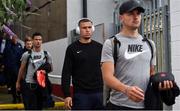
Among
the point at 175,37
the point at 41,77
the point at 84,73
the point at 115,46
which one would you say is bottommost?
the point at 41,77

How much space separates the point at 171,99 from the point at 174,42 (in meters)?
3.65

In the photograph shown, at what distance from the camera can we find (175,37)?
24.2 ft

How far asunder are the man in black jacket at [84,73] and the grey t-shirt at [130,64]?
1920mm

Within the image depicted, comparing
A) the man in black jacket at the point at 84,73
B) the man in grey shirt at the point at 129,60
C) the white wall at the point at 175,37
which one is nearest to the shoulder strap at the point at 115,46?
the man in grey shirt at the point at 129,60

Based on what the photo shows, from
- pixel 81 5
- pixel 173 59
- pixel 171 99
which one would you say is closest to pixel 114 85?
pixel 171 99

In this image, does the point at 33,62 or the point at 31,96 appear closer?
the point at 31,96

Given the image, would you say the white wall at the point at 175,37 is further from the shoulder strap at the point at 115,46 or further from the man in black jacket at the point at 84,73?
the shoulder strap at the point at 115,46

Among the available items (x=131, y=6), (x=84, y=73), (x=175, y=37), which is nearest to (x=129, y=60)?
(x=131, y=6)

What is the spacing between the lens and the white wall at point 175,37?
7268 millimetres

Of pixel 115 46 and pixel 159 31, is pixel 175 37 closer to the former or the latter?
pixel 159 31

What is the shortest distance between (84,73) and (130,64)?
212cm

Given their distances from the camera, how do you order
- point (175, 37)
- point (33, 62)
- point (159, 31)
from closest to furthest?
1. point (175, 37)
2. point (159, 31)
3. point (33, 62)

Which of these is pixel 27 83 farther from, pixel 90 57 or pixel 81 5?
pixel 81 5

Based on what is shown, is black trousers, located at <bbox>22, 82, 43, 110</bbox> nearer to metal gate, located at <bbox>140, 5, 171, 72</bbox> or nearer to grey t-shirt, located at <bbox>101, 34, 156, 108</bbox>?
metal gate, located at <bbox>140, 5, 171, 72</bbox>
